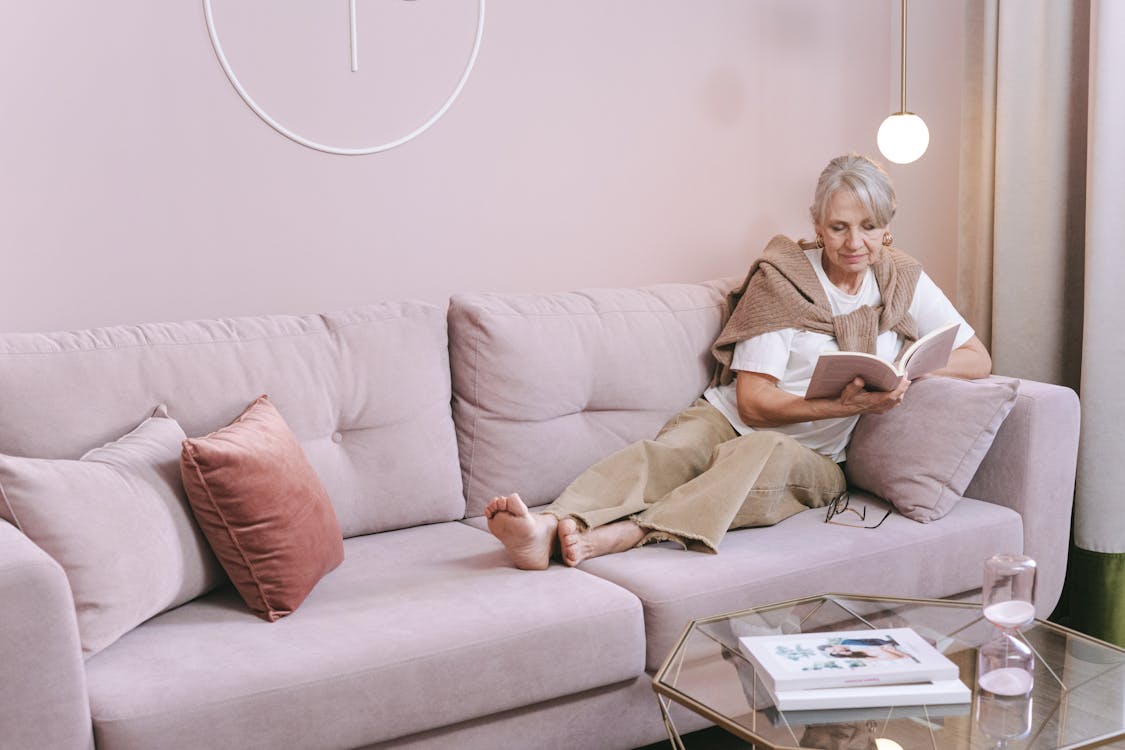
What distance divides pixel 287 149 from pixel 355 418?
0.68 metres

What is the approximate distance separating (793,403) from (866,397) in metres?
0.17

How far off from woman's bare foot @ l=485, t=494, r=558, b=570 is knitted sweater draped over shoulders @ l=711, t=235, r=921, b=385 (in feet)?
2.55

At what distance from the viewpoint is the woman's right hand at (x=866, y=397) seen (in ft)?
7.34

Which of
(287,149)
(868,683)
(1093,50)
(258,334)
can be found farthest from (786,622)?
(1093,50)

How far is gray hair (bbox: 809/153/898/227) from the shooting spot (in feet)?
8.12

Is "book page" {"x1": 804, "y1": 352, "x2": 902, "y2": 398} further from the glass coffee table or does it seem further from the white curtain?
the white curtain

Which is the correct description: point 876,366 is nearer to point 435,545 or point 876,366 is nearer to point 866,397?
point 866,397

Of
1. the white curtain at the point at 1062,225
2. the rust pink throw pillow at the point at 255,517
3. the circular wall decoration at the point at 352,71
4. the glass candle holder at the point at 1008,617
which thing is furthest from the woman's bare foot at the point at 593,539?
the white curtain at the point at 1062,225

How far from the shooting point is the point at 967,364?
101 inches

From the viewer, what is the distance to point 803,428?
2.48 meters

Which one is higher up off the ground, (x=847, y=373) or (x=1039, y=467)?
→ (x=847, y=373)

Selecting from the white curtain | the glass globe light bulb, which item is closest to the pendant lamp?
the glass globe light bulb

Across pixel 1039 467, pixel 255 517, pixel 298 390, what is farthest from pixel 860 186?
pixel 255 517

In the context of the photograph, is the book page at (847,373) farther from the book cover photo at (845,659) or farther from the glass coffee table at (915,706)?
the book cover photo at (845,659)
